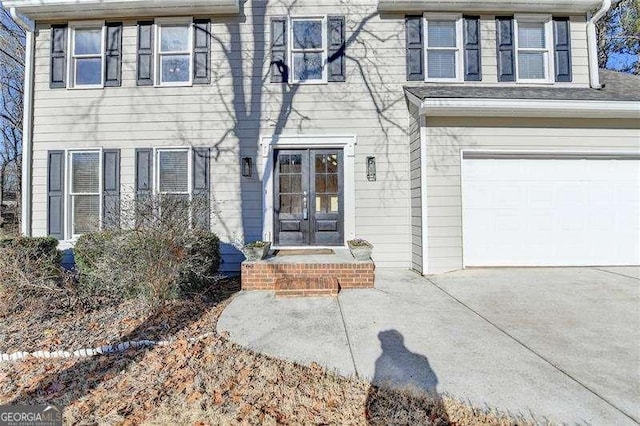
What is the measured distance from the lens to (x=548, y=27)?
716 cm

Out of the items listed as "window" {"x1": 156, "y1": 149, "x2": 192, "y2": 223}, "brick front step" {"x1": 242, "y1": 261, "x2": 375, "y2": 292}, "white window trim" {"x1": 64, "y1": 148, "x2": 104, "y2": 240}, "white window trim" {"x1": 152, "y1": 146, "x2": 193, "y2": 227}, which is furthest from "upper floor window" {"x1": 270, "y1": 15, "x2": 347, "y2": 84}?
"white window trim" {"x1": 64, "y1": 148, "x2": 104, "y2": 240}

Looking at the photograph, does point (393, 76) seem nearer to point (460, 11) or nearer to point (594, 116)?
point (460, 11)

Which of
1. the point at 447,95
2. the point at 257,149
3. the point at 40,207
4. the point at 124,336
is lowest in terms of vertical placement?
the point at 124,336

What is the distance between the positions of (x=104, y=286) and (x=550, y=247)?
7.80 m

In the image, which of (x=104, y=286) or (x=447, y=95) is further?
(x=447, y=95)

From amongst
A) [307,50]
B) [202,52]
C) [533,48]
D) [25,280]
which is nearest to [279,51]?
[307,50]

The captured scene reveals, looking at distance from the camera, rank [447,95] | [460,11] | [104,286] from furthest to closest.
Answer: [460,11], [447,95], [104,286]

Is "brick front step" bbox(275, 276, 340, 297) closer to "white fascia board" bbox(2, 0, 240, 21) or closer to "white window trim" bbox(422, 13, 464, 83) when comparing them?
"white window trim" bbox(422, 13, 464, 83)

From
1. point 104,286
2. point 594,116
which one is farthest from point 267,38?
point 594,116

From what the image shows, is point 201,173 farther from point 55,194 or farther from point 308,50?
point 308,50

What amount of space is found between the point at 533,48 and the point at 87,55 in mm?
9620

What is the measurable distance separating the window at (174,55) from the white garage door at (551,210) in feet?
20.4

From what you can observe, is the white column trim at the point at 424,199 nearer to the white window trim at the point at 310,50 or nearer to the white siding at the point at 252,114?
the white siding at the point at 252,114

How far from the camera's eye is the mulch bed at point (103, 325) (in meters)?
3.65
